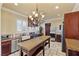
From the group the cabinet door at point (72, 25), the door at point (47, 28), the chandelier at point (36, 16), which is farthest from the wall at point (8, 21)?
the cabinet door at point (72, 25)

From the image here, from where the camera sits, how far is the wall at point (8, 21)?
3.59 metres

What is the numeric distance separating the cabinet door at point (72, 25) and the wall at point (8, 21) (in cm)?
151

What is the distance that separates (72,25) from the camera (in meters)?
3.42

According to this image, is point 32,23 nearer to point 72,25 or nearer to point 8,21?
point 8,21

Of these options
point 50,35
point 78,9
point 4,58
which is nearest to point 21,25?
point 50,35

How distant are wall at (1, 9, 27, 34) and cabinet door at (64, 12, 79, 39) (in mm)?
1508

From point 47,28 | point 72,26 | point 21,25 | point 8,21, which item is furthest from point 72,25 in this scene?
point 8,21

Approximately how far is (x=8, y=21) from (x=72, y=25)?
2.29 meters

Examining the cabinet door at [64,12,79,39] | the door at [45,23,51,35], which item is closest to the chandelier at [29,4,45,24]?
the door at [45,23,51,35]

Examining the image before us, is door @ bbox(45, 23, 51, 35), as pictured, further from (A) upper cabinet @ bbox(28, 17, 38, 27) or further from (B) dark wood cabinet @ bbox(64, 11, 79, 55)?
(B) dark wood cabinet @ bbox(64, 11, 79, 55)

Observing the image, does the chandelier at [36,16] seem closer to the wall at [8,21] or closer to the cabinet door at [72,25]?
the wall at [8,21]

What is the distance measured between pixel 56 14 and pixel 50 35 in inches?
27.5

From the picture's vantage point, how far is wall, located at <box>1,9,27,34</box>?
3.59m

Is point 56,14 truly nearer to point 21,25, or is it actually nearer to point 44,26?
point 44,26
